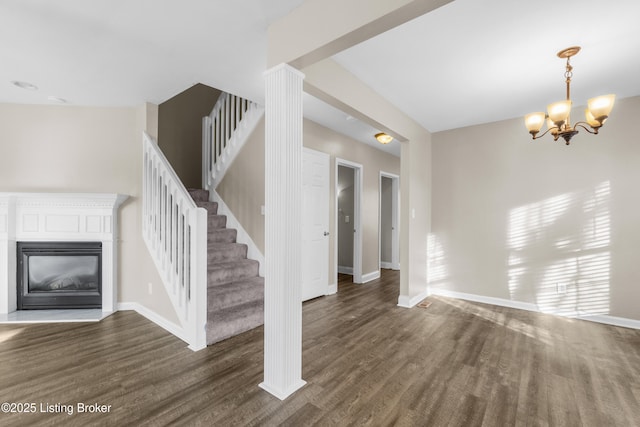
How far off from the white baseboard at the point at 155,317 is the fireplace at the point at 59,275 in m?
0.30

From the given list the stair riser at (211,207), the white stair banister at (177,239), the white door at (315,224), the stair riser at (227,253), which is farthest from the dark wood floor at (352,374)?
the stair riser at (211,207)

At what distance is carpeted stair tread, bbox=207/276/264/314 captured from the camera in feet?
10.2

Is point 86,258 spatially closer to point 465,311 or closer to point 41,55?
point 41,55

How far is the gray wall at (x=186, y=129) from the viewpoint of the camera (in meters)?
5.09

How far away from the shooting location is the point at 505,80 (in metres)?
2.98

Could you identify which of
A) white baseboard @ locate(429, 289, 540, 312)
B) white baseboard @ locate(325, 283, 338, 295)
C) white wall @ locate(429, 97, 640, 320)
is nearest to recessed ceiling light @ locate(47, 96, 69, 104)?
white baseboard @ locate(325, 283, 338, 295)

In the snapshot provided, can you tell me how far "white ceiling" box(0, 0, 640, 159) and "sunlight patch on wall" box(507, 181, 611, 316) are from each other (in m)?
1.29

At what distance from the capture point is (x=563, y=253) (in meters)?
3.70

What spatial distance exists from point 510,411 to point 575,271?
8.80 feet

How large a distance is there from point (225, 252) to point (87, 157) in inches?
84.3

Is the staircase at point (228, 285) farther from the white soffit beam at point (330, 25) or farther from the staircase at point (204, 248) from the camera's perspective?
the white soffit beam at point (330, 25)

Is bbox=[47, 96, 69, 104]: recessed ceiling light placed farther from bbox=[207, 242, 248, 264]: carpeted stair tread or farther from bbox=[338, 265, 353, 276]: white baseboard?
bbox=[338, 265, 353, 276]: white baseboard

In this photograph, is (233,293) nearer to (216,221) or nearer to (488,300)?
(216,221)

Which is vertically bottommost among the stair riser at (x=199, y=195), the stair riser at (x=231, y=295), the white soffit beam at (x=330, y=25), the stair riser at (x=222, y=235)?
the stair riser at (x=231, y=295)
